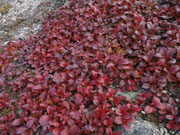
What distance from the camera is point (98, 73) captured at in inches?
99.2

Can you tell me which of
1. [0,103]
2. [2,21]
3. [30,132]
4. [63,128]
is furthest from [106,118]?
[2,21]

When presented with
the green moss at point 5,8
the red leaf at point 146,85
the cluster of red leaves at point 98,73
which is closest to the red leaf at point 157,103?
the cluster of red leaves at point 98,73

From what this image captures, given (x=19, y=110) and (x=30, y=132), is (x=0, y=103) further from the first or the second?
(x=30, y=132)

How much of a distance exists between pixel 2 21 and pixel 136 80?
17.7 feet

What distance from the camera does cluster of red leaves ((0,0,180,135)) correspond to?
2.16m

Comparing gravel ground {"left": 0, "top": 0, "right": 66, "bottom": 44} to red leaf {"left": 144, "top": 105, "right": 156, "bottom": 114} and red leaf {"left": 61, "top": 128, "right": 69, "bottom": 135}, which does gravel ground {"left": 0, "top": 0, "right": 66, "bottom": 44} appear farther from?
red leaf {"left": 144, "top": 105, "right": 156, "bottom": 114}

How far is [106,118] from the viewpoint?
7.14 ft

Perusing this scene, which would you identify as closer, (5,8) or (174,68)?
(174,68)

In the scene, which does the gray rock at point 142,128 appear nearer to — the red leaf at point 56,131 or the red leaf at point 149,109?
the red leaf at point 149,109

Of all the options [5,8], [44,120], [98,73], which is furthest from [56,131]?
[5,8]

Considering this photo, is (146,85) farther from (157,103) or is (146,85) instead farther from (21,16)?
(21,16)

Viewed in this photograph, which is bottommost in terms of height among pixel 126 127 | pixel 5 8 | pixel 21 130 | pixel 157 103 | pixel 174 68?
pixel 21 130

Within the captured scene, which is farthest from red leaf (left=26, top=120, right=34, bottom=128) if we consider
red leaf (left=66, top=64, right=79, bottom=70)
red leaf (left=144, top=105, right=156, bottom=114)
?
red leaf (left=144, top=105, right=156, bottom=114)

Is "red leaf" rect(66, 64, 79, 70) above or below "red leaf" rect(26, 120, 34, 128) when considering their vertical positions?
above
